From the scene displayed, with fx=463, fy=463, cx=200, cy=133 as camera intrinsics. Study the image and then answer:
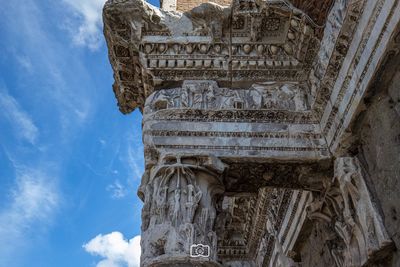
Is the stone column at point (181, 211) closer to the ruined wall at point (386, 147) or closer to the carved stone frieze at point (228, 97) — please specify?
the carved stone frieze at point (228, 97)

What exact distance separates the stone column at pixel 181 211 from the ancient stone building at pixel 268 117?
1cm

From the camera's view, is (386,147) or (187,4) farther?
(187,4)

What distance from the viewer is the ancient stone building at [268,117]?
3691 millimetres

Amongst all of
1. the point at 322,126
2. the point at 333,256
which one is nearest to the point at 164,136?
the point at 322,126

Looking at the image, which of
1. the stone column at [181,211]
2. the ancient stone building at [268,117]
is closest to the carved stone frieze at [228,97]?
the ancient stone building at [268,117]

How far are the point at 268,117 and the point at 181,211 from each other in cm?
139

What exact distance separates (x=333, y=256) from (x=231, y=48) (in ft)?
8.16

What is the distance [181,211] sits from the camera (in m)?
3.84

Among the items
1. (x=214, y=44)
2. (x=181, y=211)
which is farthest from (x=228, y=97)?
(x=181, y=211)

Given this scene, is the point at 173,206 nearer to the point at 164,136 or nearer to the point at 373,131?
the point at 164,136

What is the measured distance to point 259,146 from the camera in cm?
436

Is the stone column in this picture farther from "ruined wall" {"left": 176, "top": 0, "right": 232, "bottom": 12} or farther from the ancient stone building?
"ruined wall" {"left": 176, "top": 0, "right": 232, "bottom": 12}

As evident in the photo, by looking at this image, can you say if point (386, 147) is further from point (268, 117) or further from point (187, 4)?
point (187, 4)

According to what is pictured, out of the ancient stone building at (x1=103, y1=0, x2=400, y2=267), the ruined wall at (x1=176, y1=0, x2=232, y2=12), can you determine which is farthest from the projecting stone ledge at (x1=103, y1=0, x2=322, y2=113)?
the ruined wall at (x1=176, y1=0, x2=232, y2=12)
